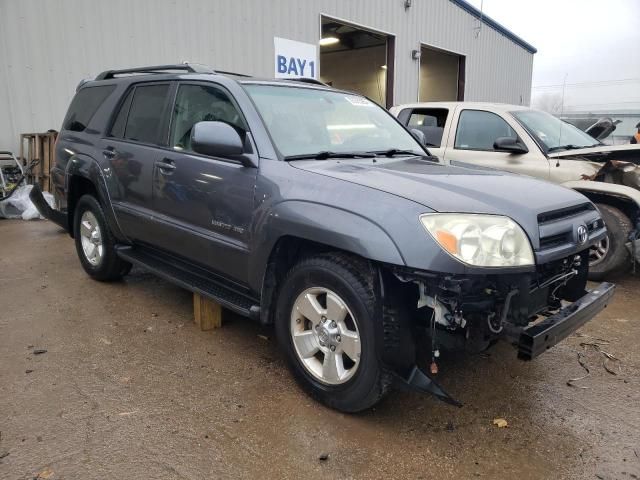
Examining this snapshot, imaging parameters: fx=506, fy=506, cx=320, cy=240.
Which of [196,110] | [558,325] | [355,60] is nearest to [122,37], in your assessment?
[196,110]

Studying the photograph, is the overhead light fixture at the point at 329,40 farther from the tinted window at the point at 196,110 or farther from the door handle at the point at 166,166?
the door handle at the point at 166,166

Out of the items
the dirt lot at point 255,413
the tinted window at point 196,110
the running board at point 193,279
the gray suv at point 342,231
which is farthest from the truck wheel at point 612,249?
the tinted window at point 196,110

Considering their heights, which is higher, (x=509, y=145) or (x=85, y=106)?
(x=85, y=106)

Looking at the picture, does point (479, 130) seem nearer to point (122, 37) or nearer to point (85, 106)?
point (85, 106)

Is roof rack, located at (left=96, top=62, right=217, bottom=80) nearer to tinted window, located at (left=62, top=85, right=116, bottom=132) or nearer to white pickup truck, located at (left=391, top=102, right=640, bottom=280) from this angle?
tinted window, located at (left=62, top=85, right=116, bottom=132)

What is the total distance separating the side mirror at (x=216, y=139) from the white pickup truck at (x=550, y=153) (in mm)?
1934

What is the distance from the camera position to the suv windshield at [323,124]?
3.18m

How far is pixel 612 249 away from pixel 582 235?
2.64 metres

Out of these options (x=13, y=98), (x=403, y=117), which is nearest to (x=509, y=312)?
(x=403, y=117)

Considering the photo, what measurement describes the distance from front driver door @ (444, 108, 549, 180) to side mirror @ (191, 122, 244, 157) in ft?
10.3

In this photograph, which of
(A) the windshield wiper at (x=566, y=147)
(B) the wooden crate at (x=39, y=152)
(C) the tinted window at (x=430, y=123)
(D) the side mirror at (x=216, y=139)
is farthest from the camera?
(B) the wooden crate at (x=39, y=152)

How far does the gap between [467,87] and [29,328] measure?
16.9 m

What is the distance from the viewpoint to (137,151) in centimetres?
395

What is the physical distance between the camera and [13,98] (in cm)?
795
